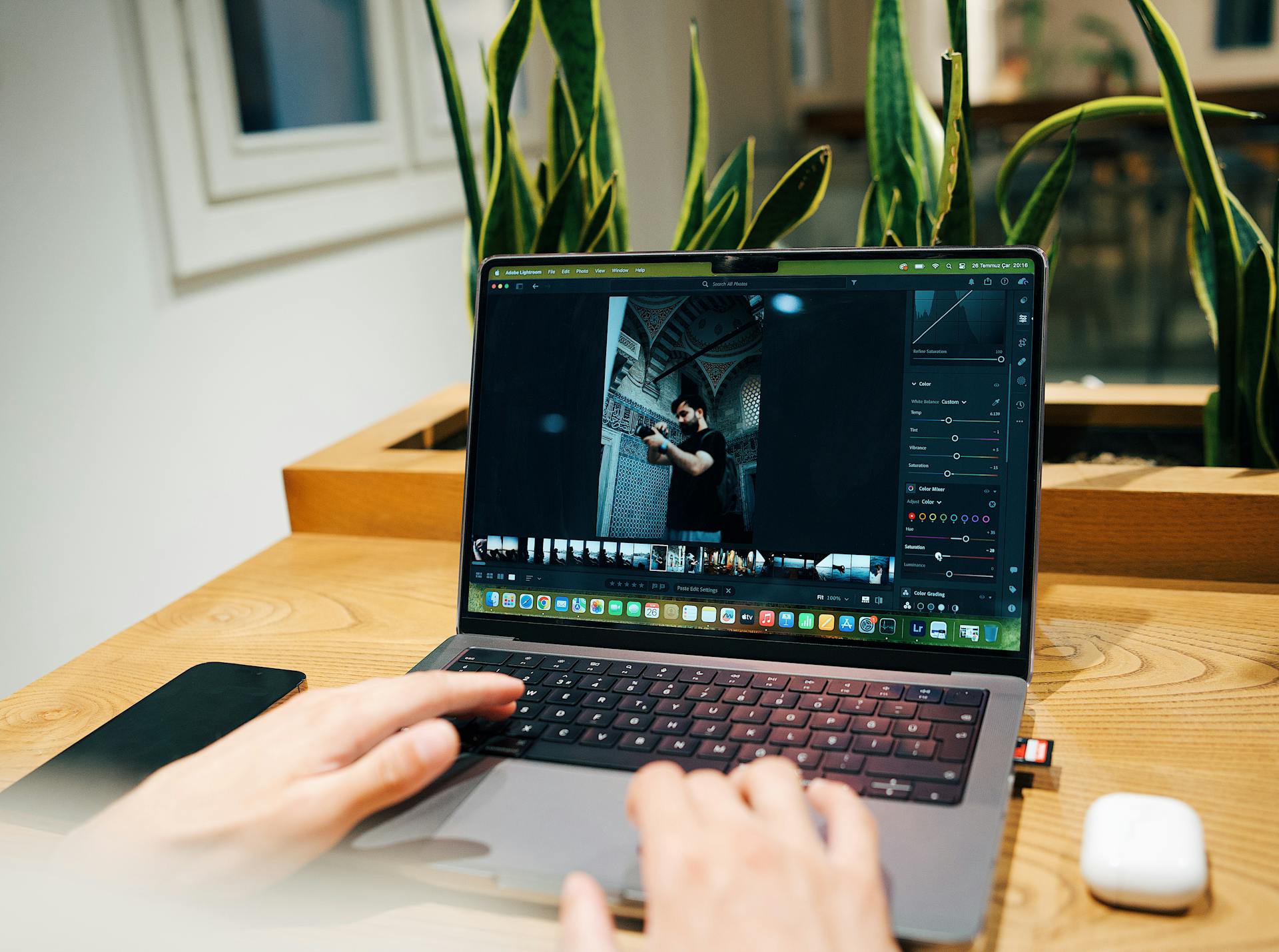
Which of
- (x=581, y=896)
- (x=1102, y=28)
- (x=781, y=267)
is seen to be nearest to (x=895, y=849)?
(x=581, y=896)

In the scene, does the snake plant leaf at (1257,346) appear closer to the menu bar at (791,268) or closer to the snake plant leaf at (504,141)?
the menu bar at (791,268)

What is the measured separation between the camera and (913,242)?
90cm

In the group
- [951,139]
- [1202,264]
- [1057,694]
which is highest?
[951,139]

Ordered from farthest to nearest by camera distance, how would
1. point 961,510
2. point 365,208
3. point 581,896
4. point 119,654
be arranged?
point 365,208 < point 119,654 < point 961,510 < point 581,896

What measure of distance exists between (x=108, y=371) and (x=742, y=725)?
1281 millimetres

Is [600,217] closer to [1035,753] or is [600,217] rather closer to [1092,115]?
[1092,115]

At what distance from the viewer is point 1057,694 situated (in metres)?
0.58

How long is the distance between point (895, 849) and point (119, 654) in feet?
1.85

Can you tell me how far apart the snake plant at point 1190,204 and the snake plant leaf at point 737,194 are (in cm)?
11

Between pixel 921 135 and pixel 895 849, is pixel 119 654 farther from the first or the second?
pixel 921 135

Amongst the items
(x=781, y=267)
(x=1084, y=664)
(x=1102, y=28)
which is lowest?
(x=1084, y=664)

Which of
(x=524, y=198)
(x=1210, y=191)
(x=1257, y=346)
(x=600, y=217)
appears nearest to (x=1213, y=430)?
(x=1257, y=346)

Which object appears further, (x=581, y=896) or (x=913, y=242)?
(x=913, y=242)

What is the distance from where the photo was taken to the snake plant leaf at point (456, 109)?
85cm
